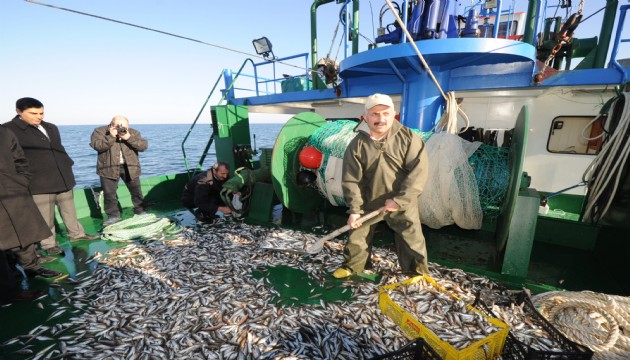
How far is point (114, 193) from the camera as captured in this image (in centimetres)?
721

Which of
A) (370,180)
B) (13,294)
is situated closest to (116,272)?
(13,294)

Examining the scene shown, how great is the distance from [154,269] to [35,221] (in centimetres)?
196

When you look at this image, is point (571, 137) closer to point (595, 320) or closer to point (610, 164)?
point (610, 164)

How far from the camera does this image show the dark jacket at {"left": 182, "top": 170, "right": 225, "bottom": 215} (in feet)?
24.3

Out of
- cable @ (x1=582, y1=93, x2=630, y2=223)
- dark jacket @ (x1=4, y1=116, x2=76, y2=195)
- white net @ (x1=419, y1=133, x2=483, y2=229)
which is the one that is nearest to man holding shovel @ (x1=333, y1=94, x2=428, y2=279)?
white net @ (x1=419, y1=133, x2=483, y2=229)

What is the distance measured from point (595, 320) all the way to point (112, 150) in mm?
9539

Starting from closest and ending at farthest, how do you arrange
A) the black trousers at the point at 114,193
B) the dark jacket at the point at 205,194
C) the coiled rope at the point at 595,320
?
1. the coiled rope at the point at 595,320
2. the black trousers at the point at 114,193
3. the dark jacket at the point at 205,194

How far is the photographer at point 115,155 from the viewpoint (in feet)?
21.4

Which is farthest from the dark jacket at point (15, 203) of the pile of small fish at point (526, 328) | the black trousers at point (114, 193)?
the pile of small fish at point (526, 328)

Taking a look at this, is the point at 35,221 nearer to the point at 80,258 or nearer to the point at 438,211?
the point at 80,258

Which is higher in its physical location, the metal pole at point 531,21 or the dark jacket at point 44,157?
the metal pole at point 531,21

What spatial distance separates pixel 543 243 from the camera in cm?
590

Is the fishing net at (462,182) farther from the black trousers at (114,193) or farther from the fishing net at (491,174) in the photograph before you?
the black trousers at (114,193)

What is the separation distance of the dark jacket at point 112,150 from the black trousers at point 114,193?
24 cm
